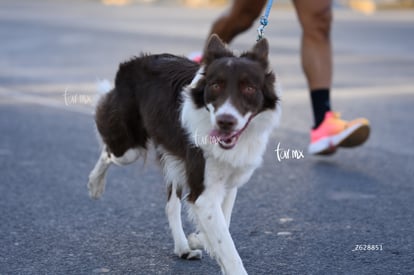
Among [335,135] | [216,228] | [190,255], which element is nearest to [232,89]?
[216,228]

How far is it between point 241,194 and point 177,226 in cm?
125

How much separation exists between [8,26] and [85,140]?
13.2 meters

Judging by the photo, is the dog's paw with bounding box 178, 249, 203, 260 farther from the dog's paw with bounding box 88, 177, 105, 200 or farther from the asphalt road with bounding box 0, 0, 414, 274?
the dog's paw with bounding box 88, 177, 105, 200

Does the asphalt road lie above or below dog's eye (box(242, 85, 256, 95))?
below

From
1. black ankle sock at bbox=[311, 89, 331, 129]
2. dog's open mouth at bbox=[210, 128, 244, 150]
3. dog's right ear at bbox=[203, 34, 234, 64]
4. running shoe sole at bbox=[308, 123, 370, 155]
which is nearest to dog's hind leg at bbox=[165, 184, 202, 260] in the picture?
dog's open mouth at bbox=[210, 128, 244, 150]

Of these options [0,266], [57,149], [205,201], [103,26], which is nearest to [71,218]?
[0,266]

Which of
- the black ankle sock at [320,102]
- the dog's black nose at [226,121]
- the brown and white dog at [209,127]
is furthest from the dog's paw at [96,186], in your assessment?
the black ankle sock at [320,102]

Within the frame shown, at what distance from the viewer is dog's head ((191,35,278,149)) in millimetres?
3836

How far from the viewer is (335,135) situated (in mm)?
6656

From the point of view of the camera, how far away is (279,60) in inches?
535

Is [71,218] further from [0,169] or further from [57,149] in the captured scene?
[57,149]

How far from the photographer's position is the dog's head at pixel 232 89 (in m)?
3.84

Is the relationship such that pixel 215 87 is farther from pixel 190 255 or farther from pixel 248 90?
pixel 190 255

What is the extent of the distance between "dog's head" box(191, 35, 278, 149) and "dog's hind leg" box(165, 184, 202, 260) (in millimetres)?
781
